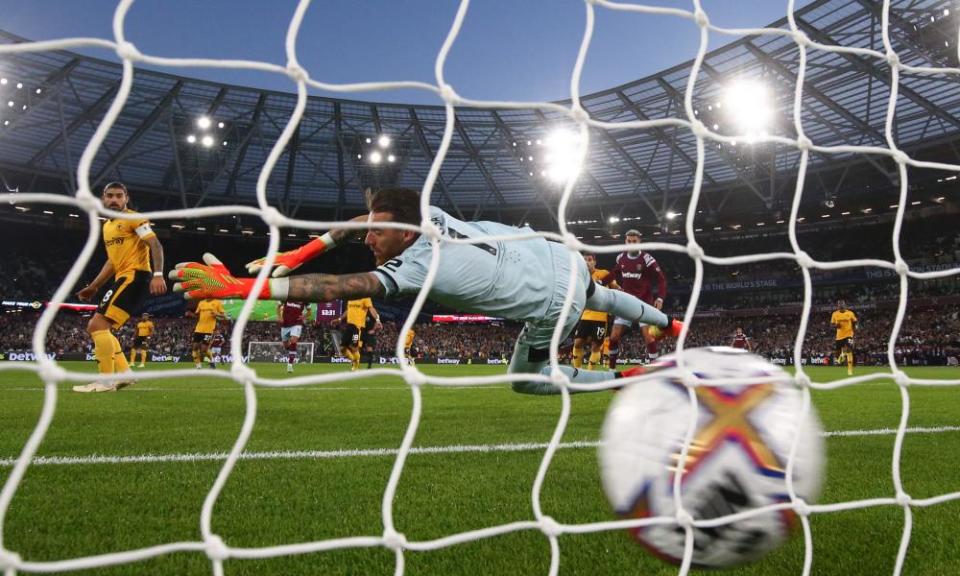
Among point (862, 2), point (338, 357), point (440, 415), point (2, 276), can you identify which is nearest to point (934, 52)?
point (862, 2)

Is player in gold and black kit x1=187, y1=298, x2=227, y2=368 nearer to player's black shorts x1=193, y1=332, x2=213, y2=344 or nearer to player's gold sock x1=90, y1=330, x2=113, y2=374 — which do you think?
player's black shorts x1=193, y1=332, x2=213, y2=344

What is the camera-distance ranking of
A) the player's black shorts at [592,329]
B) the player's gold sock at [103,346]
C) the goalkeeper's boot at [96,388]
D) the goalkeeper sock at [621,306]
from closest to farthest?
the goalkeeper sock at [621,306], the player's gold sock at [103,346], the goalkeeper's boot at [96,388], the player's black shorts at [592,329]

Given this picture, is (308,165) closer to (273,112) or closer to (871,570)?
(273,112)

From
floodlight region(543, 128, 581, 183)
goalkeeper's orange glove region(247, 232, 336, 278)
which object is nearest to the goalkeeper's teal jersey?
goalkeeper's orange glove region(247, 232, 336, 278)

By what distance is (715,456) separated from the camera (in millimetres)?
1832

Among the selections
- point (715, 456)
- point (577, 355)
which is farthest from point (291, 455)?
point (577, 355)

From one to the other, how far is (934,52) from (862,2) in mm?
2748

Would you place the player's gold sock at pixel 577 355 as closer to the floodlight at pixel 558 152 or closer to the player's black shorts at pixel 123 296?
the player's black shorts at pixel 123 296

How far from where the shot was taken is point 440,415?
5.57 meters

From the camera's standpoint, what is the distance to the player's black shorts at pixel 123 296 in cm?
646

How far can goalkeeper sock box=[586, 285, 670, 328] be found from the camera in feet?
13.6

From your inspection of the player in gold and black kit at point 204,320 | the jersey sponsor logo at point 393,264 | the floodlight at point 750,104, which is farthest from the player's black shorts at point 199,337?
the floodlight at point 750,104

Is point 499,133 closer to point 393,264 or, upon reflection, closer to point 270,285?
point 393,264

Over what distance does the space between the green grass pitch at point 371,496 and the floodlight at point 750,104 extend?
2034cm
